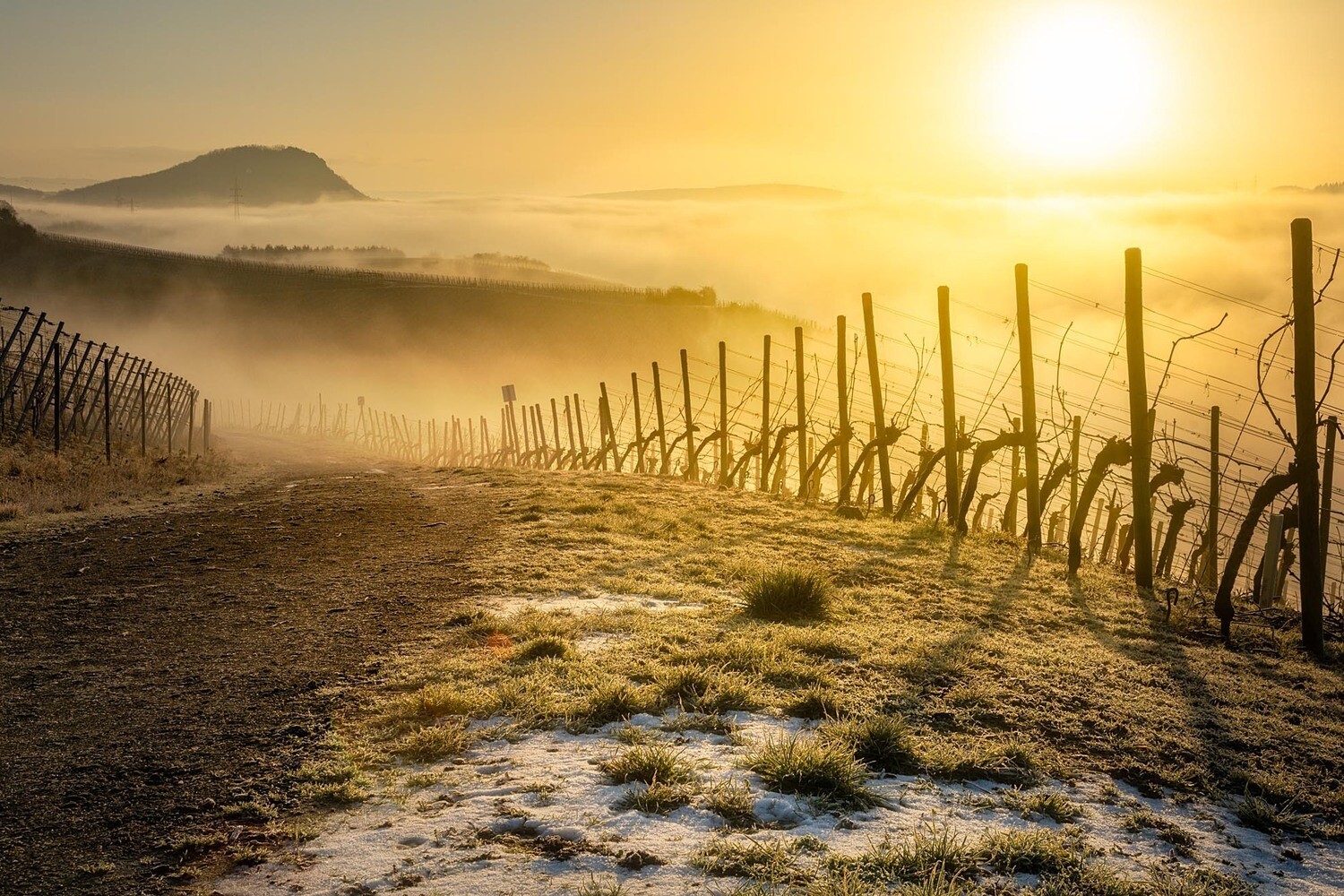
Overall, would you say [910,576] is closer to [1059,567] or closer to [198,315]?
[1059,567]

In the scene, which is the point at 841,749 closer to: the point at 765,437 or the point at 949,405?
the point at 949,405

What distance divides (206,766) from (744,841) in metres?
2.60

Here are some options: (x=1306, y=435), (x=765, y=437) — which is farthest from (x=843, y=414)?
(x=1306, y=435)

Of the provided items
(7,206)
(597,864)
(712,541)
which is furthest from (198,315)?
(597,864)

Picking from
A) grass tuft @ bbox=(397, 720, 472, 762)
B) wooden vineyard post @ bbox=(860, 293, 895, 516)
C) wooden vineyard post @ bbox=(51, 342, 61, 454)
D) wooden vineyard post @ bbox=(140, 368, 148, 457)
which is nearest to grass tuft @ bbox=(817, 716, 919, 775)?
grass tuft @ bbox=(397, 720, 472, 762)

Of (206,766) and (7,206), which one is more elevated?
(7,206)

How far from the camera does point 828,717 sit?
4801 mm

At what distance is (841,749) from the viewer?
14.2ft

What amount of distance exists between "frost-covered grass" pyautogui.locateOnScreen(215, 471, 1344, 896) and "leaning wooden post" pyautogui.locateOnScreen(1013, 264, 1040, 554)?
256cm

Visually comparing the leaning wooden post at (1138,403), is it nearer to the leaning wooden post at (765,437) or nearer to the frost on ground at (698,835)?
the frost on ground at (698,835)

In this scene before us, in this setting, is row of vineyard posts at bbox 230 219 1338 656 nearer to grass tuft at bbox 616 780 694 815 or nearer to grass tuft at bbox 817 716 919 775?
grass tuft at bbox 817 716 919 775

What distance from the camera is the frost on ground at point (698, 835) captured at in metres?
3.40

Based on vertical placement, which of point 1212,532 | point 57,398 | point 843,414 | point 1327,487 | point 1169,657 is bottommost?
point 1169,657

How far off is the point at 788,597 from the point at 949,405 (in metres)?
5.80
